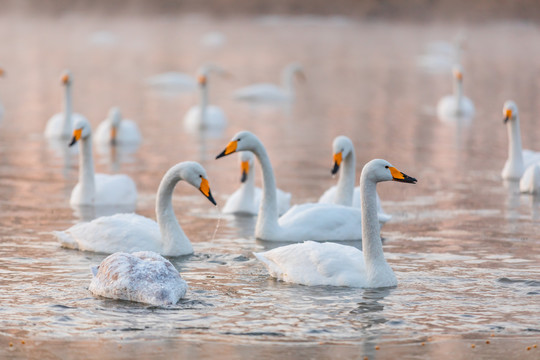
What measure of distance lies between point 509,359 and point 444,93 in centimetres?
2817

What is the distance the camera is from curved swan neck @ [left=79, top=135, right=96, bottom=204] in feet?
47.2

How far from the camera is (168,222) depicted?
451 inches

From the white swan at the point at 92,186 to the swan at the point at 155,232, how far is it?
279 centimetres

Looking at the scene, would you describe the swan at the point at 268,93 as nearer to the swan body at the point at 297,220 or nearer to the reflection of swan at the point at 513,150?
the reflection of swan at the point at 513,150

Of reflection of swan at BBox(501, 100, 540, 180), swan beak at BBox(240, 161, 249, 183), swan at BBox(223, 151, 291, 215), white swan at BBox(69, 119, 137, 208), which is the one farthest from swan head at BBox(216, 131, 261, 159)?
reflection of swan at BBox(501, 100, 540, 180)

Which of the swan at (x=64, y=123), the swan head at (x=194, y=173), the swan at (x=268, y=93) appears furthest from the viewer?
the swan at (x=268, y=93)

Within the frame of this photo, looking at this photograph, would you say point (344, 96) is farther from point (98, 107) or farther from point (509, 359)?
point (509, 359)

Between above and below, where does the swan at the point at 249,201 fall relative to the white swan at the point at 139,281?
above

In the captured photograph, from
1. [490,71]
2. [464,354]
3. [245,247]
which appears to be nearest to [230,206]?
[245,247]

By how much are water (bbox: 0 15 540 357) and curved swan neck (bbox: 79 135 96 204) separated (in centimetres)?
33

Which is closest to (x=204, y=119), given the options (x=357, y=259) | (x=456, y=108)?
(x=456, y=108)

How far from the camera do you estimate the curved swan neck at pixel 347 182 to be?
43.3 feet

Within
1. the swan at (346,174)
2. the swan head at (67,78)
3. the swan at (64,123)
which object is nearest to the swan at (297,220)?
the swan at (346,174)

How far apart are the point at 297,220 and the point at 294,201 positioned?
9.60 ft
